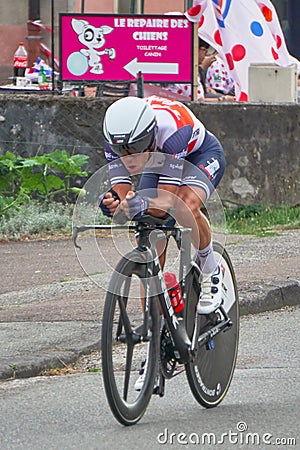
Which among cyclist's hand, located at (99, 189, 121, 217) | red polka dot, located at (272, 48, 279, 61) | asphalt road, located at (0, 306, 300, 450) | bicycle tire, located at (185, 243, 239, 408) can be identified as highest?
red polka dot, located at (272, 48, 279, 61)

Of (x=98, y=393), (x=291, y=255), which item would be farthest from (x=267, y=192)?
(x=98, y=393)

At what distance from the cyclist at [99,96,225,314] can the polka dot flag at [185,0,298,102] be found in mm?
7914

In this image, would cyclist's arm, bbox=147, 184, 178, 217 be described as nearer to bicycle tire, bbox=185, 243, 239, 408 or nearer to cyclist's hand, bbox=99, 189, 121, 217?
cyclist's hand, bbox=99, 189, 121, 217

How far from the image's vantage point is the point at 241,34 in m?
14.0

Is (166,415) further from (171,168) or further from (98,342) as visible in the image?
(98,342)

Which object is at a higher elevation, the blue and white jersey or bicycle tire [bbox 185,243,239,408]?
the blue and white jersey

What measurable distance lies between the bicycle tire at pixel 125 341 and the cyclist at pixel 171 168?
0.27 meters

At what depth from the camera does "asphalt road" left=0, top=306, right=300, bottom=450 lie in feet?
17.3

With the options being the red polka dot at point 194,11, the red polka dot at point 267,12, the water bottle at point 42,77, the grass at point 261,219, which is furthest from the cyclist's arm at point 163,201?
the water bottle at point 42,77

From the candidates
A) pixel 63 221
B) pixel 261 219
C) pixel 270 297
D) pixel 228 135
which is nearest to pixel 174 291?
pixel 270 297

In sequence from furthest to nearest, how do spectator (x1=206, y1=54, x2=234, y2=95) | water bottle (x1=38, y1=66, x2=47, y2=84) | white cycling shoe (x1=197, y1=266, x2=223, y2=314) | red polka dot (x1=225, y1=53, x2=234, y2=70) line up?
water bottle (x1=38, y1=66, x2=47, y2=84)
spectator (x1=206, y1=54, x2=234, y2=95)
red polka dot (x1=225, y1=53, x2=234, y2=70)
white cycling shoe (x1=197, y1=266, x2=223, y2=314)

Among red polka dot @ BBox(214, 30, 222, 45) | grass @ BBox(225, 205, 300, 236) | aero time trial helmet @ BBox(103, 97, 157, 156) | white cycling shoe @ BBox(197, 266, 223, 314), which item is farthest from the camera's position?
red polka dot @ BBox(214, 30, 222, 45)

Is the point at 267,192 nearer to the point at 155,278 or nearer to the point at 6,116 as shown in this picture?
the point at 6,116

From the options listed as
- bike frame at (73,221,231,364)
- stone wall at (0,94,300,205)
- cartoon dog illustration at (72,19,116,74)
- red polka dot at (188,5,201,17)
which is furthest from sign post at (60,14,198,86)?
bike frame at (73,221,231,364)
